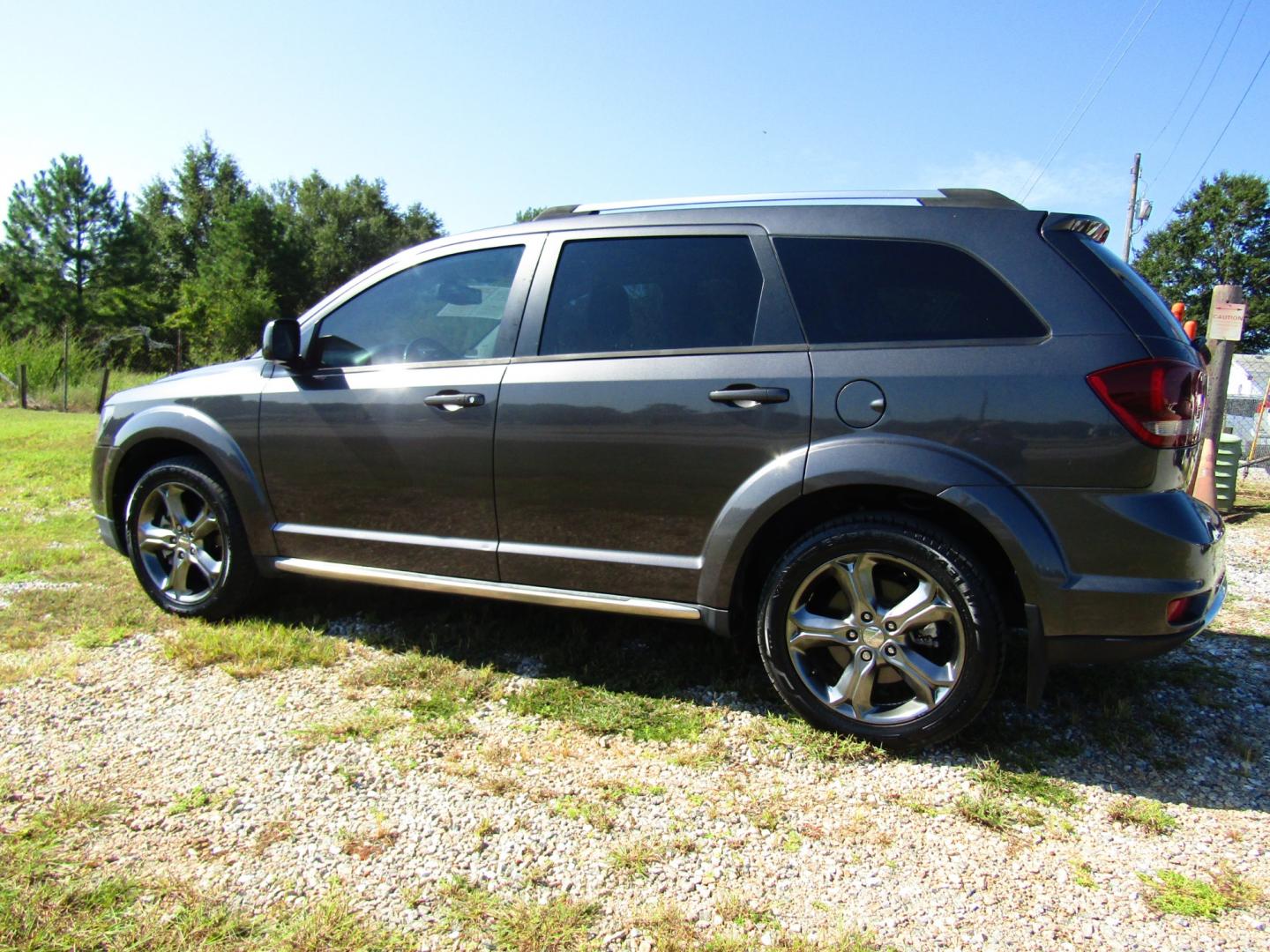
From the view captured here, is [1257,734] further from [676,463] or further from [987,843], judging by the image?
[676,463]

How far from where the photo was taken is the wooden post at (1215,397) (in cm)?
724

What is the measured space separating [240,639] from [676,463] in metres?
2.29

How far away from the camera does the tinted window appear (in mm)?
3201

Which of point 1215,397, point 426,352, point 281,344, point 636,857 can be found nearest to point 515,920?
point 636,857

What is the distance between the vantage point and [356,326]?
13.0ft

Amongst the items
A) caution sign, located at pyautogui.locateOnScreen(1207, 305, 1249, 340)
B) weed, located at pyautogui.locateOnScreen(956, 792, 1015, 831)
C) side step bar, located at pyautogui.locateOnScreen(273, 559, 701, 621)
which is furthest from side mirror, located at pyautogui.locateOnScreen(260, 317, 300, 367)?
caution sign, located at pyautogui.locateOnScreen(1207, 305, 1249, 340)

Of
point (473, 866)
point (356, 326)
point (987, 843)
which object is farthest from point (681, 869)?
point (356, 326)

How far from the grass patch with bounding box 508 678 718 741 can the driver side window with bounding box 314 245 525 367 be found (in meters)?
1.43

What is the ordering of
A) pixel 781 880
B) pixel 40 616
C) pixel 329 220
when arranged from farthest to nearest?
pixel 329 220
pixel 40 616
pixel 781 880

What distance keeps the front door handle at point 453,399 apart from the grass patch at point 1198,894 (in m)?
2.74

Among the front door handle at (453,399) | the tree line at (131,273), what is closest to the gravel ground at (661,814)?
the front door handle at (453,399)

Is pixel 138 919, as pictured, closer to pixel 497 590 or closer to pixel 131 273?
pixel 497 590

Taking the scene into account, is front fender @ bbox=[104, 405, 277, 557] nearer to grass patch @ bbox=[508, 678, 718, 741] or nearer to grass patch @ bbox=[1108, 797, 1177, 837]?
grass patch @ bbox=[508, 678, 718, 741]

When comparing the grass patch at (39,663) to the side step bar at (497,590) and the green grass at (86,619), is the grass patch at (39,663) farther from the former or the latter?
the side step bar at (497,590)
